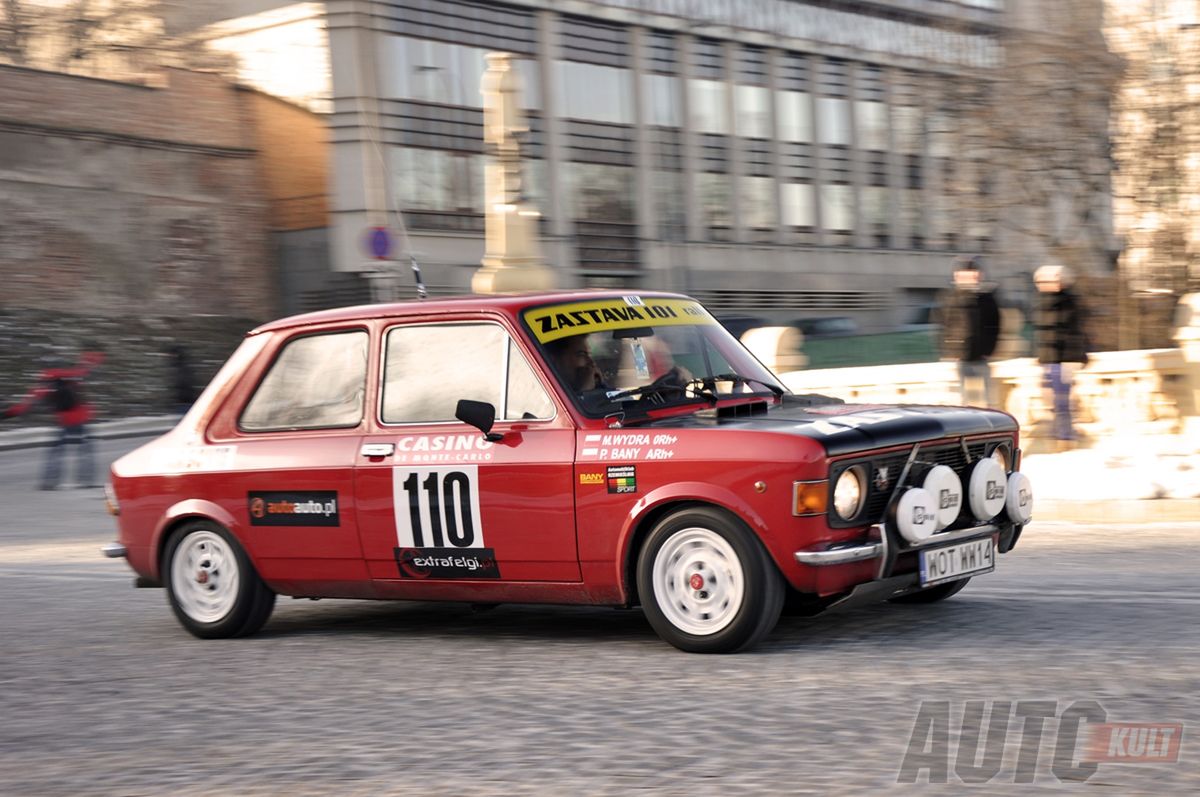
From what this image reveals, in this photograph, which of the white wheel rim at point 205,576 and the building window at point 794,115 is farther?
the building window at point 794,115

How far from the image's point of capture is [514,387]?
776 cm

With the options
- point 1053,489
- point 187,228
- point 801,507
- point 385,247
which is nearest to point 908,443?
point 801,507

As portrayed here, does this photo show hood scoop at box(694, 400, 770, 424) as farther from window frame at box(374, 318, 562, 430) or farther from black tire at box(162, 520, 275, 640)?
black tire at box(162, 520, 275, 640)

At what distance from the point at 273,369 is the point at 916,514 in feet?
11.3

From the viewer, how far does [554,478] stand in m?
7.41

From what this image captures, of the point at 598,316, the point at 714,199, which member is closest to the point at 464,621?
the point at 598,316

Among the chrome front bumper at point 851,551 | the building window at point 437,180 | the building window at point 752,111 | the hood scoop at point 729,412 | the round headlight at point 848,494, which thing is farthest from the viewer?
the building window at point 752,111

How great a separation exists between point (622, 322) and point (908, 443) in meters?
1.51

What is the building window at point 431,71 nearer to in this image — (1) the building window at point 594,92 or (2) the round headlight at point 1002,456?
(1) the building window at point 594,92

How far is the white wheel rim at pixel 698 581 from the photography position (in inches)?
273

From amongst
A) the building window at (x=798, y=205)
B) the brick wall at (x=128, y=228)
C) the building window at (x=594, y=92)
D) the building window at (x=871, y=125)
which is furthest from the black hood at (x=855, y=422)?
the building window at (x=871, y=125)

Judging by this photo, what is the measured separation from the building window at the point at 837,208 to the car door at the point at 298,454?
191 ft

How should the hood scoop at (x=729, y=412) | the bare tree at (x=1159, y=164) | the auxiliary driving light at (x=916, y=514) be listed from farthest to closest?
the bare tree at (x=1159, y=164) → the hood scoop at (x=729, y=412) → the auxiliary driving light at (x=916, y=514)

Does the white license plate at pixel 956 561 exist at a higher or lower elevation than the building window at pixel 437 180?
lower
